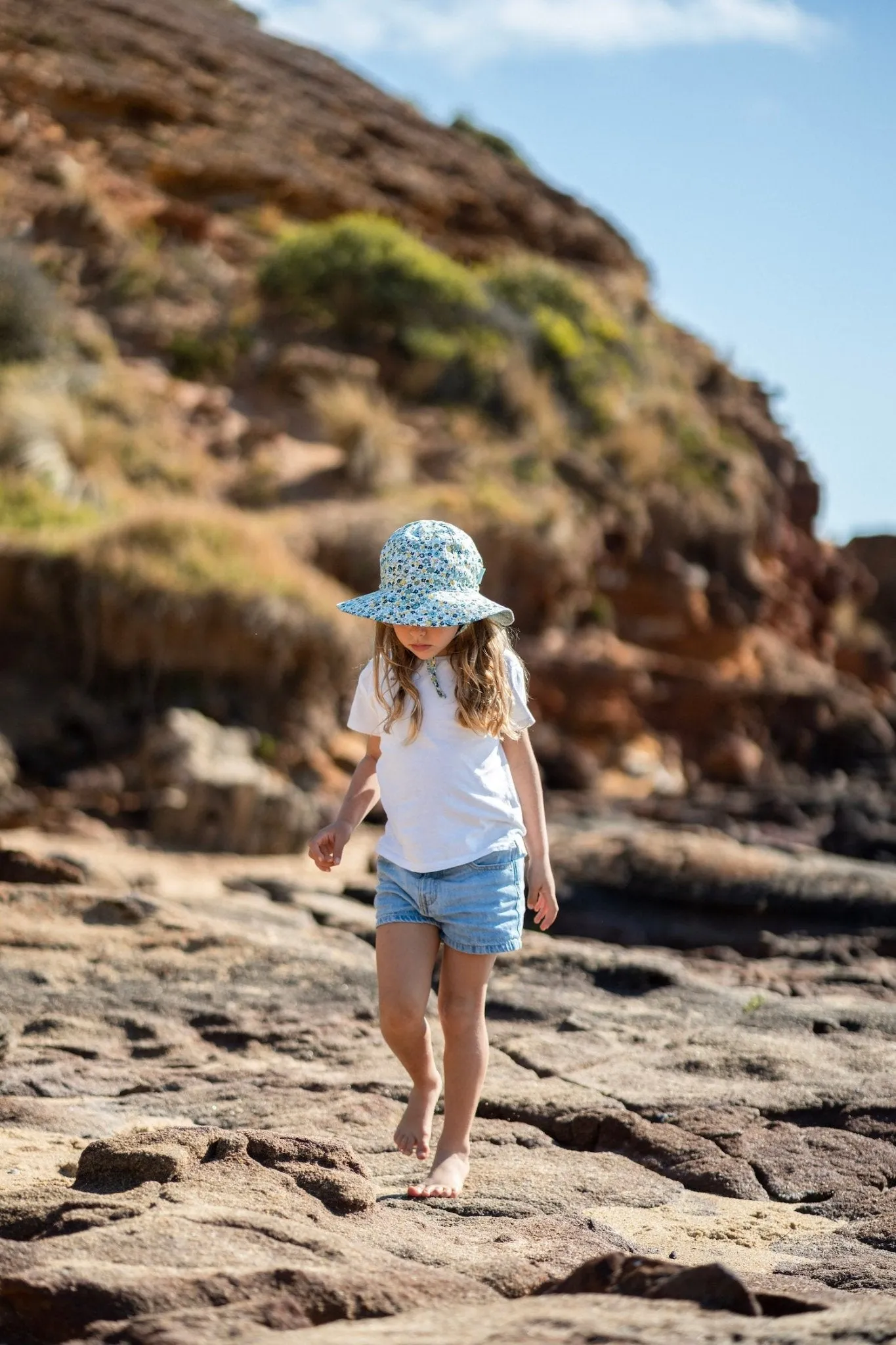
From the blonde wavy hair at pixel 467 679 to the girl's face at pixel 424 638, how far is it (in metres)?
0.05

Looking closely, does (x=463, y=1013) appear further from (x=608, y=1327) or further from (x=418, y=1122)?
(x=608, y=1327)

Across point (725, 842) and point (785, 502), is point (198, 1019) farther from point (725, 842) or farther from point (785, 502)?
point (785, 502)

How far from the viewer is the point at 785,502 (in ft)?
78.2

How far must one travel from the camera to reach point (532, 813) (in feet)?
11.1

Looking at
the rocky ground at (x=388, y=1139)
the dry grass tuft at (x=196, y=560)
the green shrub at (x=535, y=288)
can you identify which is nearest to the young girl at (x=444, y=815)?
the rocky ground at (x=388, y=1139)

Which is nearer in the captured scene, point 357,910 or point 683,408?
point 357,910

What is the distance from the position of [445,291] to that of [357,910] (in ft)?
48.0

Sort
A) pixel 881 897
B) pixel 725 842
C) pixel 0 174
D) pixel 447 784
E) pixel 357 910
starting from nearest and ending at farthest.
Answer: pixel 447 784 < pixel 357 910 < pixel 881 897 < pixel 725 842 < pixel 0 174

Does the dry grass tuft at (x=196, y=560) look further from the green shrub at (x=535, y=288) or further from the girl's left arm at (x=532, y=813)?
the green shrub at (x=535, y=288)

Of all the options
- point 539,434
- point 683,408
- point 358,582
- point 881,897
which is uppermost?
point 683,408

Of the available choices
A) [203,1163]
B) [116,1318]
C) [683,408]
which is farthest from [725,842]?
[683,408]

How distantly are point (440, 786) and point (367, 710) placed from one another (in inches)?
11.0

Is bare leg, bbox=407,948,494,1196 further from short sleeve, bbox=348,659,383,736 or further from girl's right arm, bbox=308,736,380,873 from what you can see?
short sleeve, bbox=348,659,383,736

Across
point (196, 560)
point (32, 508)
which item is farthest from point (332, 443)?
point (196, 560)
